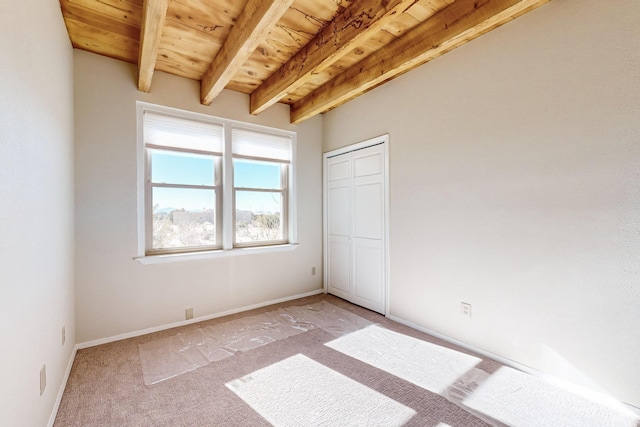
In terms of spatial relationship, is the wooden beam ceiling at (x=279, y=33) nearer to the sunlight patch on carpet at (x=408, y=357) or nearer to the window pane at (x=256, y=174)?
the window pane at (x=256, y=174)

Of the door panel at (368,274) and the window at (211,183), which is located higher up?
the window at (211,183)

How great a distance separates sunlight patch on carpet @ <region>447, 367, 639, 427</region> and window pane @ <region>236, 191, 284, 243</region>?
2.69 metres

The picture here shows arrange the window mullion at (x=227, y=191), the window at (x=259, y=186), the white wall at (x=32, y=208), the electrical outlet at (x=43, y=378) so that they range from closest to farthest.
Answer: the white wall at (x=32, y=208) → the electrical outlet at (x=43, y=378) → the window mullion at (x=227, y=191) → the window at (x=259, y=186)

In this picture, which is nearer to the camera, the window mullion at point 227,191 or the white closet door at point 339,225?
the window mullion at point 227,191

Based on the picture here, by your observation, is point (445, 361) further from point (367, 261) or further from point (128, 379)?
point (128, 379)

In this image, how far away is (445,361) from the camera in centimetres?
231

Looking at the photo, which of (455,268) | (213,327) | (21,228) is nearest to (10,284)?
(21,228)

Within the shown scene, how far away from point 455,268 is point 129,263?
127 inches

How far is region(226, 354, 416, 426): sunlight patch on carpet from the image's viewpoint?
1699 mm

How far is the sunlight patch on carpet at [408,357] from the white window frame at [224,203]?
162 cm

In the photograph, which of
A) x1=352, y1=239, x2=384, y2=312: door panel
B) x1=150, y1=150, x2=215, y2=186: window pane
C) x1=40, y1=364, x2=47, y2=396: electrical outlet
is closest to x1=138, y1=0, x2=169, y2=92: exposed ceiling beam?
x1=150, y1=150, x2=215, y2=186: window pane

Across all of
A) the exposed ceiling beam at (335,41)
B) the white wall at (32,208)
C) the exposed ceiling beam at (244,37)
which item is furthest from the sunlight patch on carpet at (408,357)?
the exposed ceiling beam at (244,37)

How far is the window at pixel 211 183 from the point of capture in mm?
2982

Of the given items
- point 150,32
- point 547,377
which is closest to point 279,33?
point 150,32
